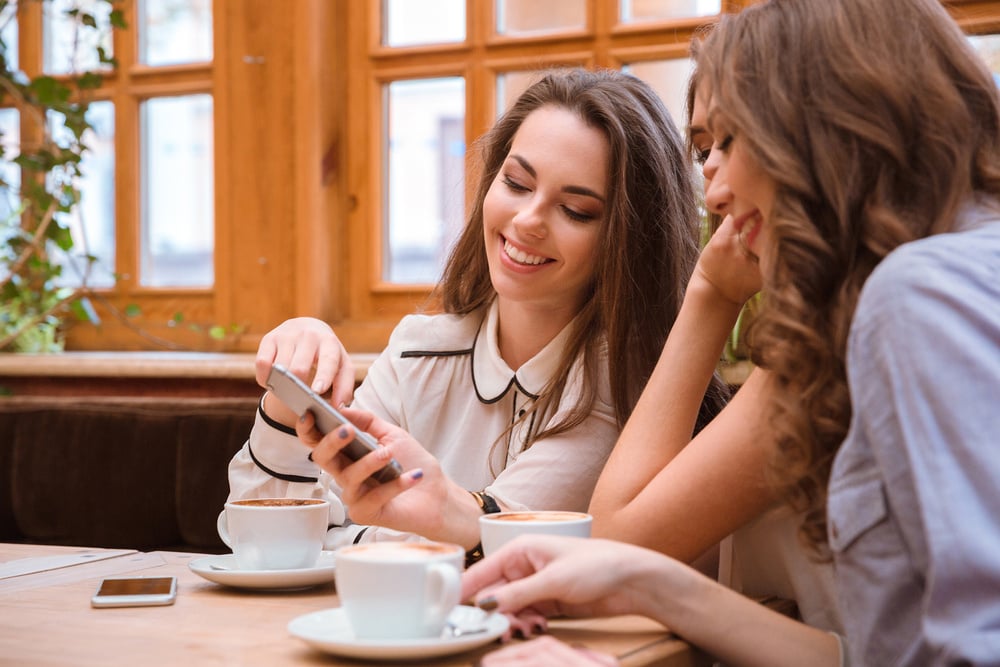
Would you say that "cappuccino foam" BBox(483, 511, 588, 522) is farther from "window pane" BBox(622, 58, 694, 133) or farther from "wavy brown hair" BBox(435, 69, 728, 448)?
"window pane" BBox(622, 58, 694, 133)

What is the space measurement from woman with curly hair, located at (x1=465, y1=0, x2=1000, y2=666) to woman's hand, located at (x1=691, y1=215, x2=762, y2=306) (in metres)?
0.26

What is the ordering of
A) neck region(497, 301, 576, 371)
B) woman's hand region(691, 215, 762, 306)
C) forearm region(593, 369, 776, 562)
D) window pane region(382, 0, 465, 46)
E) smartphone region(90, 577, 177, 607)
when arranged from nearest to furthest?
1. smartphone region(90, 577, 177, 607)
2. forearm region(593, 369, 776, 562)
3. woman's hand region(691, 215, 762, 306)
4. neck region(497, 301, 576, 371)
5. window pane region(382, 0, 465, 46)

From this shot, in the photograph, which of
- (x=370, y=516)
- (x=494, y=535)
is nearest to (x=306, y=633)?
(x=494, y=535)

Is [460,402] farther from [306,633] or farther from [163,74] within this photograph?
[163,74]

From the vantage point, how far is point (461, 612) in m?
1.02

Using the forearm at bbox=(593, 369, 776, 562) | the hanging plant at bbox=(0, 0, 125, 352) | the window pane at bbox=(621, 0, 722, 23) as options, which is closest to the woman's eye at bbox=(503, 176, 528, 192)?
the forearm at bbox=(593, 369, 776, 562)

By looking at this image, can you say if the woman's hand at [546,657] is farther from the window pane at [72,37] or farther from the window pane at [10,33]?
the window pane at [10,33]

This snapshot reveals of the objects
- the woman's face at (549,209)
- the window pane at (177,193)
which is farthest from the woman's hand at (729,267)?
the window pane at (177,193)

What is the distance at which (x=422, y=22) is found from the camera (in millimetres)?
3029

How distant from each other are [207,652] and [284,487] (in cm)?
71

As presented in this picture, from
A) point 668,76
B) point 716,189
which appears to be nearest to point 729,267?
point 716,189

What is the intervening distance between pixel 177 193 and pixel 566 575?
261 cm

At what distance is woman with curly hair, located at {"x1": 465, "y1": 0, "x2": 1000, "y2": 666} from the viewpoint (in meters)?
0.89

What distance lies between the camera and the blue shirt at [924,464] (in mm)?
835
